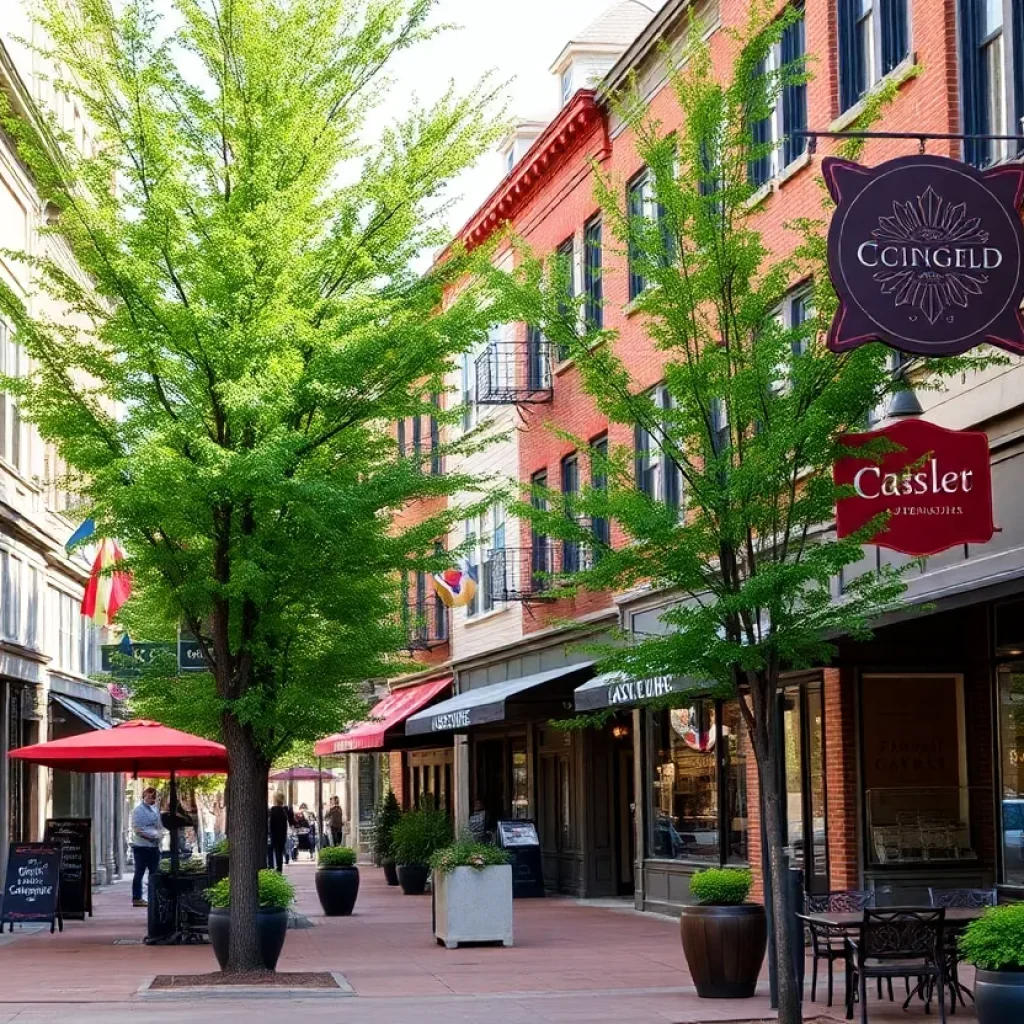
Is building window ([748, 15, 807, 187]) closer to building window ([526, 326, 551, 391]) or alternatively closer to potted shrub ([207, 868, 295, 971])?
potted shrub ([207, 868, 295, 971])

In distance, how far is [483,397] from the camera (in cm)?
3259

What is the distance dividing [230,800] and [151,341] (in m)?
4.60

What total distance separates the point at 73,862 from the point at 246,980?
34.5 ft

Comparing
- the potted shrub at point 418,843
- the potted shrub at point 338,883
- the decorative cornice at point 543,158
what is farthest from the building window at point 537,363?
the potted shrub at point 338,883

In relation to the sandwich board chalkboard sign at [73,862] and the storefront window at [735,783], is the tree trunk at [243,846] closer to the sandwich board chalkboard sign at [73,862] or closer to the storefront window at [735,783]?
the storefront window at [735,783]

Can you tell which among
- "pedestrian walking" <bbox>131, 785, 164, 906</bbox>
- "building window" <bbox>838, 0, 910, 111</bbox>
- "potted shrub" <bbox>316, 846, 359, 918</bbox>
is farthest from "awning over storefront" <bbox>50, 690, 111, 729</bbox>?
"building window" <bbox>838, 0, 910, 111</bbox>

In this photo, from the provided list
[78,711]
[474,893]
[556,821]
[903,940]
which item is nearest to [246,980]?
[474,893]

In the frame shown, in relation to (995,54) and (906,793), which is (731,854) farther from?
(995,54)

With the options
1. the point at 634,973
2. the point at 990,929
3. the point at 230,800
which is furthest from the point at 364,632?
the point at 990,929

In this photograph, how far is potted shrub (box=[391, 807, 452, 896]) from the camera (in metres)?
34.1

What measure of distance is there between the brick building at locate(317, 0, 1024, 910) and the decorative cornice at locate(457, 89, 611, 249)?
0.05m

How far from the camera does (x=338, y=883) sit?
2791 centimetres

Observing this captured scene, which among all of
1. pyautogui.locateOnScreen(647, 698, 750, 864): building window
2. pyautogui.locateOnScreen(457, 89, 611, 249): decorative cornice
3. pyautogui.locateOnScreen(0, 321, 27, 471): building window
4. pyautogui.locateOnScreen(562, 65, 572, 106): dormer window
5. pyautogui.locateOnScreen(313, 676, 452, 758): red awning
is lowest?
pyautogui.locateOnScreen(647, 698, 750, 864): building window

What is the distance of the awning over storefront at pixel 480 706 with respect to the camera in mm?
29484
